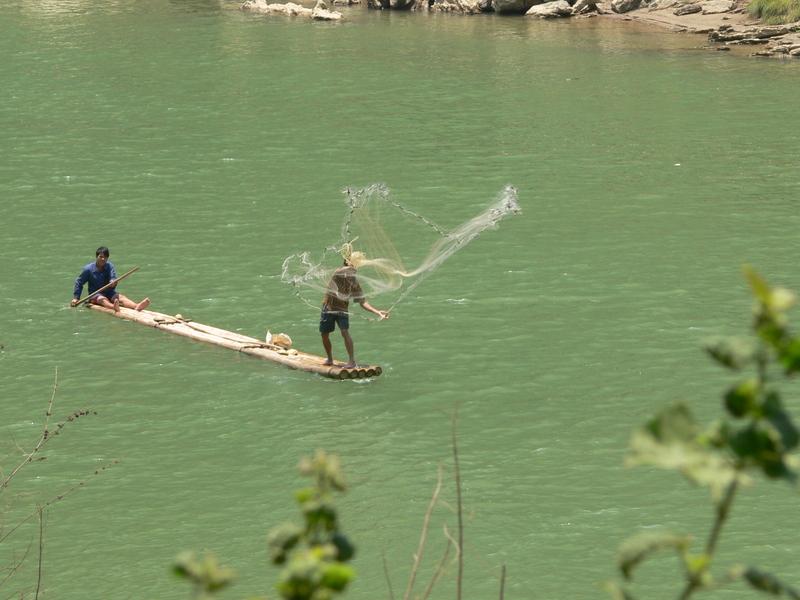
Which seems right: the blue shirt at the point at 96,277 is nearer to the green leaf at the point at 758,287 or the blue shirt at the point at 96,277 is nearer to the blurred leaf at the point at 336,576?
the blurred leaf at the point at 336,576

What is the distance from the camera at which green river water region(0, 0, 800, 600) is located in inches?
444

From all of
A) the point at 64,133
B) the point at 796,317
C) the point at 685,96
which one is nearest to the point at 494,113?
the point at 685,96

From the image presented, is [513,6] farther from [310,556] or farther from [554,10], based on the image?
[310,556]

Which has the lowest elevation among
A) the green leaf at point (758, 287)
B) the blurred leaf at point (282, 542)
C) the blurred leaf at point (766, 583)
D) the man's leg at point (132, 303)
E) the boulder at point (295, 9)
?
the man's leg at point (132, 303)

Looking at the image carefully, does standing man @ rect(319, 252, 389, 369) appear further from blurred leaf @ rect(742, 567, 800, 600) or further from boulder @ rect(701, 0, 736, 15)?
boulder @ rect(701, 0, 736, 15)

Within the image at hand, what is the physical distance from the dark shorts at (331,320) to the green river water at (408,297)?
2.52 ft

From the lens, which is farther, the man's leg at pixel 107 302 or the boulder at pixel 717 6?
the boulder at pixel 717 6

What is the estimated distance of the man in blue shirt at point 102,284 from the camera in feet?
58.7

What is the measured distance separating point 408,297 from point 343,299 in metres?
4.43

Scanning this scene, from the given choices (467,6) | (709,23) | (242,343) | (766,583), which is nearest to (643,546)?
(766,583)

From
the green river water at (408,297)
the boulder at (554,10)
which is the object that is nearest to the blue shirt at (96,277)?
the green river water at (408,297)

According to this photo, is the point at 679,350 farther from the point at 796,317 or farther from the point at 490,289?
the point at 490,289

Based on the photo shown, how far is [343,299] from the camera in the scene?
571 inches

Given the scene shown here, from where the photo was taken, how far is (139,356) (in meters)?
16.2
